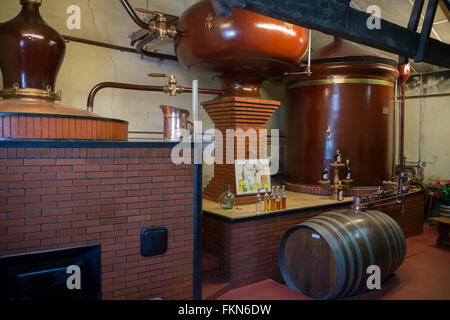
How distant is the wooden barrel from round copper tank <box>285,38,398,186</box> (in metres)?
1.93

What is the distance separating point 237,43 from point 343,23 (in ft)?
4.94

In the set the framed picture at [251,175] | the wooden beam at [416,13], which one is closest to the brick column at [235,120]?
the framed picture at [251,175]

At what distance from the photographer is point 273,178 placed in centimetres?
657

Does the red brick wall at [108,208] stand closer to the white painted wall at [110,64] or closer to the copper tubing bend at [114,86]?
the copper tubing bend at [114,86]

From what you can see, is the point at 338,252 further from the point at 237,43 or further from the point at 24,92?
the point at 24,92

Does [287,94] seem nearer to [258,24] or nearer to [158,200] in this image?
[258,24]

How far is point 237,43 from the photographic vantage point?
3777 mm

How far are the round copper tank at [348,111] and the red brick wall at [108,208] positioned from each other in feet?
10.7

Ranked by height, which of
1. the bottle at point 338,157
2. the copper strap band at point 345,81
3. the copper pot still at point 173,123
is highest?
the copper strap band at point 345,81

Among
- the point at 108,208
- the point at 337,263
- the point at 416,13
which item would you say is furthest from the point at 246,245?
the point at 416,13

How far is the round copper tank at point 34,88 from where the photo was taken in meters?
2.51

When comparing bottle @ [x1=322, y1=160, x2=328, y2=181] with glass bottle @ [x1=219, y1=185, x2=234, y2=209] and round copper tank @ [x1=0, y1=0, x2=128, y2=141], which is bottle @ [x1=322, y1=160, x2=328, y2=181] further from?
round copper tank @ [x1=0, y1=0, x2=128, y2=141]

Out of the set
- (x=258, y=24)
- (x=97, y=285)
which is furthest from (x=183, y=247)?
(x=258, y=24)

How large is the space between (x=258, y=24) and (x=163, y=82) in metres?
1.90
